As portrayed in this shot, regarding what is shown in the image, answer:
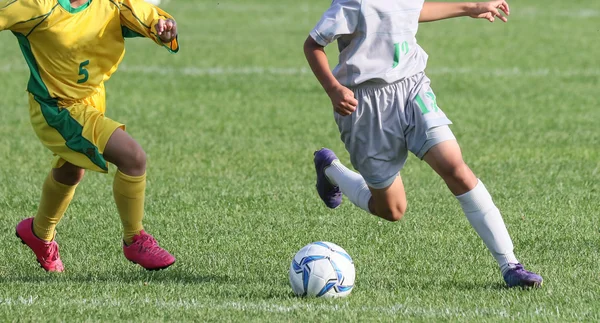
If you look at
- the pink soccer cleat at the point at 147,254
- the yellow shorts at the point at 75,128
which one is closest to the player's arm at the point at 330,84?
the yellow shorts at the point at 75,128

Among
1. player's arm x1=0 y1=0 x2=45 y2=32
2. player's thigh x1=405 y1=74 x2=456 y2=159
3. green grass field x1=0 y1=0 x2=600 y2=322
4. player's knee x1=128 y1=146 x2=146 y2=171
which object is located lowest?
green grass field x1=0 y1=0 x2=600 y2=322

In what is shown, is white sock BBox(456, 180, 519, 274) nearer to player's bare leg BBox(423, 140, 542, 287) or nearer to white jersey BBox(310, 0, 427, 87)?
player's bare leg BBox(423, 140, 542, 287)

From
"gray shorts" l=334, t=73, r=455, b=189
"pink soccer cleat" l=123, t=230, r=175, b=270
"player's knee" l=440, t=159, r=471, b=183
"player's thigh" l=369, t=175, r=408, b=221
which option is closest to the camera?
"player's knee" l=440, t=159, r=471, b=183

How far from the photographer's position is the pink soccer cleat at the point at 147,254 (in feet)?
18.2

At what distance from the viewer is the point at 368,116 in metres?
5.43

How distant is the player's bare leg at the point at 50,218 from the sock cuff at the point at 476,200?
6.79ft

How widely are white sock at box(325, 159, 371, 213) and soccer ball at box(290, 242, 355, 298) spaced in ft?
3.05

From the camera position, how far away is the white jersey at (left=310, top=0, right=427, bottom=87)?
529cm

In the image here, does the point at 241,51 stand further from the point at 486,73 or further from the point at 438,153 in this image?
the point at 438,153

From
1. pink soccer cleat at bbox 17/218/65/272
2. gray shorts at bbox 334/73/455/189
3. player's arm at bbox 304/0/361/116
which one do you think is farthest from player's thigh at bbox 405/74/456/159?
pink soccer cleat at bbox 17/218/65/272

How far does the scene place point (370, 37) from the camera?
17.6 feet

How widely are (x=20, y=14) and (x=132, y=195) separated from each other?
1.06 metres

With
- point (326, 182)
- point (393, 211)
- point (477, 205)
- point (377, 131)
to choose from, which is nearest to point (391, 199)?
point (393, 211)

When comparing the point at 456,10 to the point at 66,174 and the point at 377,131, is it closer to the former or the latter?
the point at 377,131
